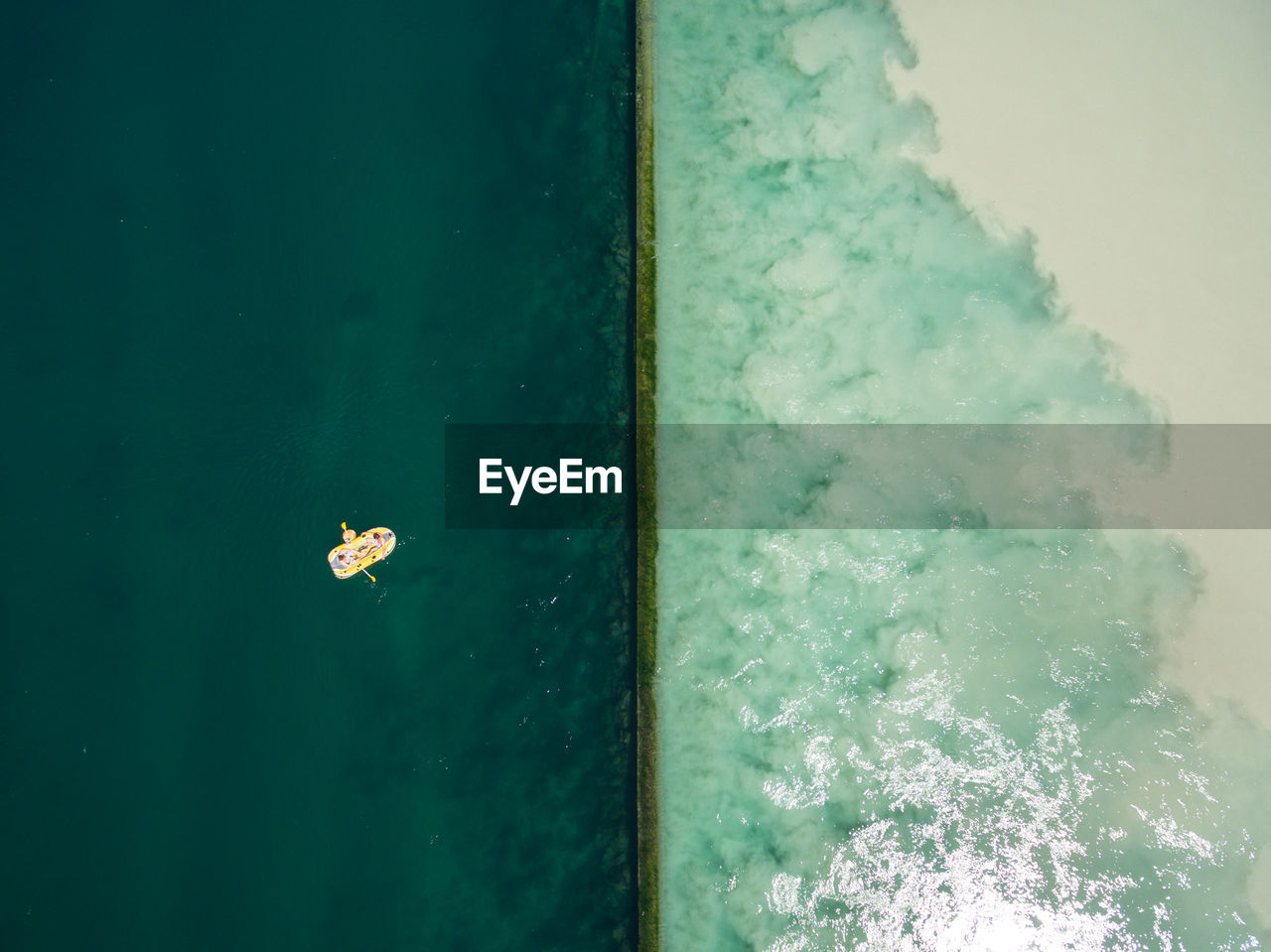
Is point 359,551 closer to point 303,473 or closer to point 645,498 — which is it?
point 303,473

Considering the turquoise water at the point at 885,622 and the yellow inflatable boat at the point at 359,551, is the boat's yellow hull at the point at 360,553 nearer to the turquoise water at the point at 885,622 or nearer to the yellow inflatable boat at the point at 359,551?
the yellow inflatable boat at the point at 359,551

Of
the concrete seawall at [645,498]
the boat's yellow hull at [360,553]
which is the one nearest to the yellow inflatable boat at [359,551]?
the boat's yellow hull at [360,553]

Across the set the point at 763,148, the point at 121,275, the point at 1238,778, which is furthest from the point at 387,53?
the point at 1238,778

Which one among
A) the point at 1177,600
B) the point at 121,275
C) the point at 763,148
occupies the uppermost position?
the point at 763,148

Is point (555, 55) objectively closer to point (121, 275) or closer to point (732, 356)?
point (732, 356)

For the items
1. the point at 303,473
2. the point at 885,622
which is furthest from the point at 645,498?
the point at 303,473

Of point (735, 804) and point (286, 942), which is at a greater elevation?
point (735, 804)

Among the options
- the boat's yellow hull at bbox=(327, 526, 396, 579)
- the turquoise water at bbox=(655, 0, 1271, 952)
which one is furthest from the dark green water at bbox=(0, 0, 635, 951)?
the turquoise water at bbox=(655, 0, 1271, 952)
